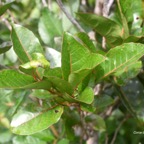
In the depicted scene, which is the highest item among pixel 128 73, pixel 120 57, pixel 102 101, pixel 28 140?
pixel 120 57

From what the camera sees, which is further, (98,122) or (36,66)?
→ (98,122)

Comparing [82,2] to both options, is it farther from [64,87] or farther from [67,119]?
[64,87]

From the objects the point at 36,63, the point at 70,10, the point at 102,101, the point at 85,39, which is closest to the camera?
the point at 36,63

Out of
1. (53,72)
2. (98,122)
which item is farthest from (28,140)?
(53,72)

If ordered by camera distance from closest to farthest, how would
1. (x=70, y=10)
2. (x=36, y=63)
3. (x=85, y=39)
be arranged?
1. (x=36, y=63)
2. (x=85, y=39)
3. (x=70, y=10)

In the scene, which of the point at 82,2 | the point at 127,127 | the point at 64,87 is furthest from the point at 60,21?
the point at 127,127

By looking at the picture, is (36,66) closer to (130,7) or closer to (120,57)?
(120,57)

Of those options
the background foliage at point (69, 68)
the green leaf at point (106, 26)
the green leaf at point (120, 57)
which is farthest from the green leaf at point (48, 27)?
the green leaf at point (120, 57)

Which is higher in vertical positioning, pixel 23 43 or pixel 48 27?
pixel 23 43
